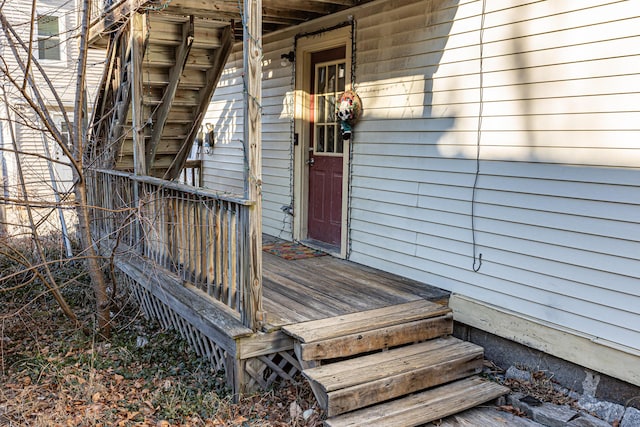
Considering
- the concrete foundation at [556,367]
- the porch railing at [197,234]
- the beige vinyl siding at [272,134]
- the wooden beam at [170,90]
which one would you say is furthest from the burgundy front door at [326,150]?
the concrete foundation at [556,367]

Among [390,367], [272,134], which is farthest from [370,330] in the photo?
[272,134]

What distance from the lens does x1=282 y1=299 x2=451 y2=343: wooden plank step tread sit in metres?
3.24

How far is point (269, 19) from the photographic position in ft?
18.6

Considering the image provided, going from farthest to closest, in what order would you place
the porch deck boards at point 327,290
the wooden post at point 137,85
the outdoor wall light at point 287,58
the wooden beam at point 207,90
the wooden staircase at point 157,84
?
the outdoor wall light at point 287,58 → the wooden beam at point 207,90 → the wooden staircase at point 157,84 → the wooden post at point 137,85 → the porch deck boards at point 327,290

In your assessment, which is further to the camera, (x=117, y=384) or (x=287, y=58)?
(x=287, y=58)

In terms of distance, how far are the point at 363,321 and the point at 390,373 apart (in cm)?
45

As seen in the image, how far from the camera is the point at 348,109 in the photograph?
491 cm

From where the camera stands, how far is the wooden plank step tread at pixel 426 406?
9.28ft

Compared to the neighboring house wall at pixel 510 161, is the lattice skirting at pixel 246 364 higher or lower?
lower

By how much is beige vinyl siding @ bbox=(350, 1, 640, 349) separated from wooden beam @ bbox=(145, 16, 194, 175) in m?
1.78

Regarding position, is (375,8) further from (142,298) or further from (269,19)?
(142,298)

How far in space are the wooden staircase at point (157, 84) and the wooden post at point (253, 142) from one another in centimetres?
198

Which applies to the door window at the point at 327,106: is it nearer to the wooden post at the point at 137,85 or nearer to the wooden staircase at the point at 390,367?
the wooden post at the point at 137,85

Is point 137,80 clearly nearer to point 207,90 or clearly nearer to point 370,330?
point 207,90
